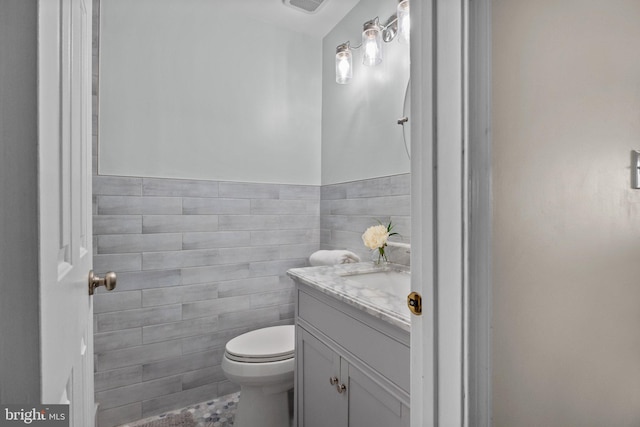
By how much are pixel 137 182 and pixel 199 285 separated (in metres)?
0.72

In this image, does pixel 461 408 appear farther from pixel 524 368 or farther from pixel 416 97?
pixel 416 97

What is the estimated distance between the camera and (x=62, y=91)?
1.58ft

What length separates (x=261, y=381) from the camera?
1.50 m

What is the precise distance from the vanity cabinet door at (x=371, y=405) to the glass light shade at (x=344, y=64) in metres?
1.65

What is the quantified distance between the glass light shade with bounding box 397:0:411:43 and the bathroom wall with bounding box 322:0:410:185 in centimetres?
5

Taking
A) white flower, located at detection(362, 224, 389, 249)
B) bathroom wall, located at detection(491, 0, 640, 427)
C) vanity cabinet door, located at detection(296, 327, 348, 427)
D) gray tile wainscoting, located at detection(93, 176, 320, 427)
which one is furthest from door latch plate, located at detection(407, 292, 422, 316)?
gray tile wainscoting, located at detection(93, 176, 320, 427)

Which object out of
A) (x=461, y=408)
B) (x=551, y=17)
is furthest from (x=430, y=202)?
(x=551, y=17)

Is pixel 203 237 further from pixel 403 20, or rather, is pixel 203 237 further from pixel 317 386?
pixel 403 20

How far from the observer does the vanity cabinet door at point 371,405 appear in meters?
0.87

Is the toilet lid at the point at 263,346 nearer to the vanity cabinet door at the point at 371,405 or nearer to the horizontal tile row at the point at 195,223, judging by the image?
the vanity cabinet door at the point at 371,405

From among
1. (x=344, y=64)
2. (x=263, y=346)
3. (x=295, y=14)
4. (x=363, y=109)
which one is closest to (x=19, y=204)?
(x=263, y=346)

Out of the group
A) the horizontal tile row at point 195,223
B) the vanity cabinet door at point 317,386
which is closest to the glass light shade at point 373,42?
the horizontal tile row at point 195,223

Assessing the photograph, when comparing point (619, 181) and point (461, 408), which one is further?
point (619, 181)

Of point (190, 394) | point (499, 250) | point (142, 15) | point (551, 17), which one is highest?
point (142, 15)
